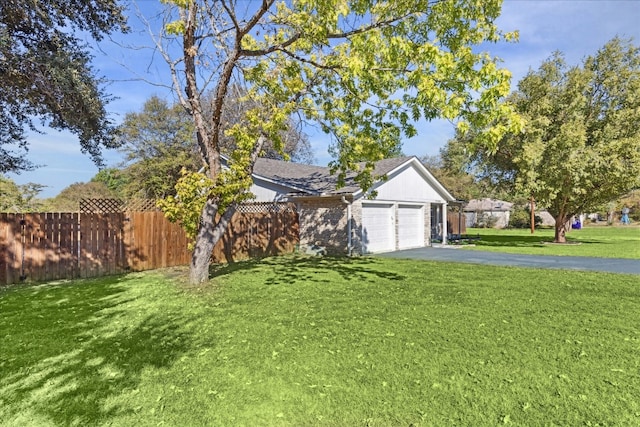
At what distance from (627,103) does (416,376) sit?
21.3 m

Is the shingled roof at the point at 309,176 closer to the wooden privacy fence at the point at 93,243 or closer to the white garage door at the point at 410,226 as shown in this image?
the white garage door at the point at 410,226

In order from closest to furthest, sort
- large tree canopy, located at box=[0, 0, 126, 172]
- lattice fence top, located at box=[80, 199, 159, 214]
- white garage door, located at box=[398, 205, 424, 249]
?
large tree canopy, located at box=[0, 0, 126, 172] → lattice fence top, located at box=[80, 199, 159, 214] → white garage door, located at box=[398, 205, 424, 249]

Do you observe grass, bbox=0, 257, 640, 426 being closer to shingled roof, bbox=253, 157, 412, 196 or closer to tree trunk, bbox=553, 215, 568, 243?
shingled roof, bbox=253, 157, 412, 196

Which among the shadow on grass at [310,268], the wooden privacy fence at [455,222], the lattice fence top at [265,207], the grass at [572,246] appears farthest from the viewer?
the wooden privacy fence at [455,222]

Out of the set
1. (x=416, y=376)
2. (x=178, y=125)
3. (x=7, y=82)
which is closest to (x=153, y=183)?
(x=178, y=125)

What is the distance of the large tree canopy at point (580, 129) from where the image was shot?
1716 cm

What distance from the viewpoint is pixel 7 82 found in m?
8.39

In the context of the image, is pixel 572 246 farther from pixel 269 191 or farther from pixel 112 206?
pixel 112 206

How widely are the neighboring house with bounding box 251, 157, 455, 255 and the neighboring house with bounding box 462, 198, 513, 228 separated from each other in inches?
1107

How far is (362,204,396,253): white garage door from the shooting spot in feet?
54.0

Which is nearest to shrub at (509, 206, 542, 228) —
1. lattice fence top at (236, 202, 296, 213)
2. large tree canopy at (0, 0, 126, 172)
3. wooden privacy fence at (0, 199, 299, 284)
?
lattice fence top at (236, 202, 296, 213)

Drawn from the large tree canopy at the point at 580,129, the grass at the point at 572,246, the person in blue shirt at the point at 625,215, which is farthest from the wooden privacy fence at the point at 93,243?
the person in blue shirt at the point at 625,215

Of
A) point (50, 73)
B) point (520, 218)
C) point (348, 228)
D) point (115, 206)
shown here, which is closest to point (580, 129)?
point (348, 228)

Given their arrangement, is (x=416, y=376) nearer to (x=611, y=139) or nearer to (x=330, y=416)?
(x=330, y=416)
